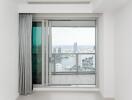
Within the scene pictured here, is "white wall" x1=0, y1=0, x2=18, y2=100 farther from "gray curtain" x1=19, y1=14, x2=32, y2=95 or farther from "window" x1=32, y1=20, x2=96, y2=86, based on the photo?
"window" x1=32, y1=20, x2=96, y2=86

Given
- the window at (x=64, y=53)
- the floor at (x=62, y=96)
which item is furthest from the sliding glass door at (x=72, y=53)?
the floor at (x=62, y=96)

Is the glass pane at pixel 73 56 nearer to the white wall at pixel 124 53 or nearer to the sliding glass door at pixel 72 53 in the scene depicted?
the sliding glass door at pixel 72 53

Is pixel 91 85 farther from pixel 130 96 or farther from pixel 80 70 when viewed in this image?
pixel 130 96

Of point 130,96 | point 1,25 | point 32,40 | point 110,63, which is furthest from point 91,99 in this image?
point 1,25

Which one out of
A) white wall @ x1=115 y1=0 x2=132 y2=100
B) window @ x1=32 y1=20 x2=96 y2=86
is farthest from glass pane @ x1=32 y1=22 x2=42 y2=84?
white wall @ x1=115 y1=0 x2=132 y2=100

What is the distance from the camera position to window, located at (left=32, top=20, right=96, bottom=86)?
5.70 metres

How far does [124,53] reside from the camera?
3.87m

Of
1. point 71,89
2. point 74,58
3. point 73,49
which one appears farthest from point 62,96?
point 73,49

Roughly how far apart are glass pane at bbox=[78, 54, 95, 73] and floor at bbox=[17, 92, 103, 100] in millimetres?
868

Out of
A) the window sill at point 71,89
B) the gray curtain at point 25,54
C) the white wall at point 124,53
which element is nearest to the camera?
the white wall at point 124,53

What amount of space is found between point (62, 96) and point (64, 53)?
1.48m

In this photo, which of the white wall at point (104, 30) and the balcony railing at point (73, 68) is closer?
the white wall at point (104, 30)

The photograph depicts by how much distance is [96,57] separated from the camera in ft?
18.9

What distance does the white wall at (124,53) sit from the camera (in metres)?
3.54
